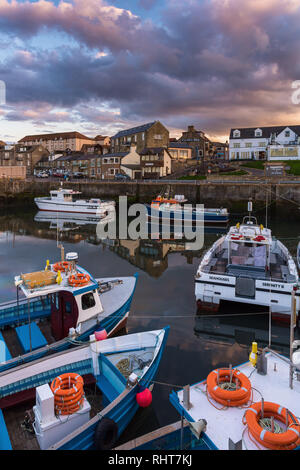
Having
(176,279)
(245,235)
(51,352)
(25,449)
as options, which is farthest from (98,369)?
(176,279)

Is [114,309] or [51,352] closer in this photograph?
[51,352]

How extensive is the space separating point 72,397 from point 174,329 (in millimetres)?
5737

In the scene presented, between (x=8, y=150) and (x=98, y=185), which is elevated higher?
(x=8, y=150)

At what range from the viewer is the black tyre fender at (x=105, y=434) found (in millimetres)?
5164

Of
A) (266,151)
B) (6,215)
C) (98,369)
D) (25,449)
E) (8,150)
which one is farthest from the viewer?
(8,150)

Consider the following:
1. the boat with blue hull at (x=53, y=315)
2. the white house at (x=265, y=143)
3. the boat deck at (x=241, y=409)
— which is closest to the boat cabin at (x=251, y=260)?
the boat with blue hull at (x=53, y=315)

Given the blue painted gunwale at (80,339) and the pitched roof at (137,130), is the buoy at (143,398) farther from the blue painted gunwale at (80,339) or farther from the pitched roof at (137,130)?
the pitched roof at (137,130)

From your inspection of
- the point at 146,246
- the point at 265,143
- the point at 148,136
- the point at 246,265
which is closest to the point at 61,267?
the point at 246,265

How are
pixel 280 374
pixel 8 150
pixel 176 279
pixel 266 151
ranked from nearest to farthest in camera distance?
pixel 280 374 < pixel 176 279 < pixel 266 151 < pixel 8 150

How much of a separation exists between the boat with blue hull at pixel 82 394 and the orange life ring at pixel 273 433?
2216mm

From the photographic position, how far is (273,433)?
14.2 ft

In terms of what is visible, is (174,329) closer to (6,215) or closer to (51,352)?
(51,352)

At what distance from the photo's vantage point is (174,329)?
35.3 feet
